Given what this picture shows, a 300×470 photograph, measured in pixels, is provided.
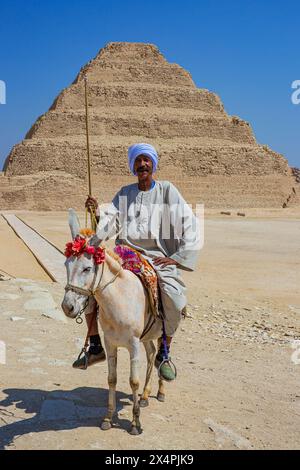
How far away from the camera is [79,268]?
349 cm

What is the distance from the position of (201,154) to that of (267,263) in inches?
2443

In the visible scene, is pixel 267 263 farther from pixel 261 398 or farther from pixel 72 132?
pixel 72 132

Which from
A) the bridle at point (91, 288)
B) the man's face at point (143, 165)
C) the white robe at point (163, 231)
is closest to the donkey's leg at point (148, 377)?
the white robe at point (163, 231)

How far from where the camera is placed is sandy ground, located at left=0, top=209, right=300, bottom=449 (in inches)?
146

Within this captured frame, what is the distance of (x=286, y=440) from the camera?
3785mm

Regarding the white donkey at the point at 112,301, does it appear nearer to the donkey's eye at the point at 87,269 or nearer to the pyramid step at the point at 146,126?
the donkey's eye at the point at 87,269

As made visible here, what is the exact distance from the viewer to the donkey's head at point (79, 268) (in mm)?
3438

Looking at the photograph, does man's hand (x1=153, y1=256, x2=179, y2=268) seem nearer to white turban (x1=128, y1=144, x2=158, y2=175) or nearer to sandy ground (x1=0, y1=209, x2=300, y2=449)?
white turban (x1=128, y1=144, x2=158, y2=175)

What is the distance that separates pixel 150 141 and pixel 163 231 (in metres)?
74.7

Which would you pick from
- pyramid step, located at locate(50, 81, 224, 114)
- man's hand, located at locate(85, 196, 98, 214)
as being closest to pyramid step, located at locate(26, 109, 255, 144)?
pyramid step, located at locate(50, 81, 224, 114)

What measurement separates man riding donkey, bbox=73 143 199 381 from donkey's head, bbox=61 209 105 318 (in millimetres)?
508

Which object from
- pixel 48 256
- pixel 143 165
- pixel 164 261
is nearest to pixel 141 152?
pixel 143 165

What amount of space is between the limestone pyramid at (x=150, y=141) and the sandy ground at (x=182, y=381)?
48892mm

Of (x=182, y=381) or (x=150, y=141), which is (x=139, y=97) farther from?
(x=182, y=381)
